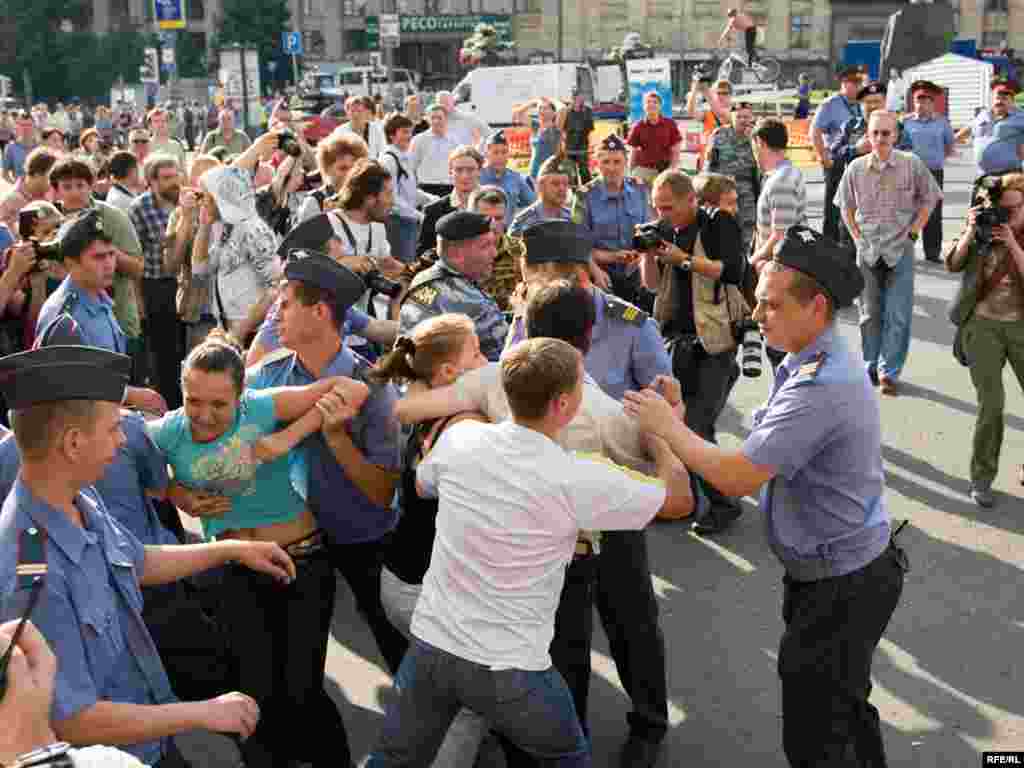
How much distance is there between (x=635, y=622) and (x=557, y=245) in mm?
1599

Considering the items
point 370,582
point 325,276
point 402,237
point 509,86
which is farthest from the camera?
point 509,86

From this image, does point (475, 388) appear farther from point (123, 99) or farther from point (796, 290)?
point (123, 99)

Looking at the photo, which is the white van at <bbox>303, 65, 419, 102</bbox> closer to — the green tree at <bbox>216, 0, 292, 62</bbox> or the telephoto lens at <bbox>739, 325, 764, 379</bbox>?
the green tree at <bbox>216, 0, 292, 62</bbox>

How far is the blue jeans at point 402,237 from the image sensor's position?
988 cm

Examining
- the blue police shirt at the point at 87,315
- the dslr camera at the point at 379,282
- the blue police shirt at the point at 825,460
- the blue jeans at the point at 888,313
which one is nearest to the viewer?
the blue police shirt at the point at 825,460

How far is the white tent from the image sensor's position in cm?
2598

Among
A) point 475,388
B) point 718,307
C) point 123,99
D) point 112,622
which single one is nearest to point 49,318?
point 475,388

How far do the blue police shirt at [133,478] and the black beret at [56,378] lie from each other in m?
0.90

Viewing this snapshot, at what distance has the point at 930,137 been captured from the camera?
14.0m

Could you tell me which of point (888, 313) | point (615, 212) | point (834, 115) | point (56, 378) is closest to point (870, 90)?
point (834, 115)

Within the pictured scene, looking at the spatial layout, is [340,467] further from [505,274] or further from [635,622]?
[505,274]

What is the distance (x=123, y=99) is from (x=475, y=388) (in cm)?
4799

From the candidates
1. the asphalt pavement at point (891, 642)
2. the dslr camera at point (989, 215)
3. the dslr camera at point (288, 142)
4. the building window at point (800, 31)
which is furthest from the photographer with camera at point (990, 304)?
the building window at point (800, 31)

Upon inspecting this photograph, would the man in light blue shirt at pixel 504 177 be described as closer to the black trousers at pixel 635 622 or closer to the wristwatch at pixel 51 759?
the black trousers at pixel 635 622
